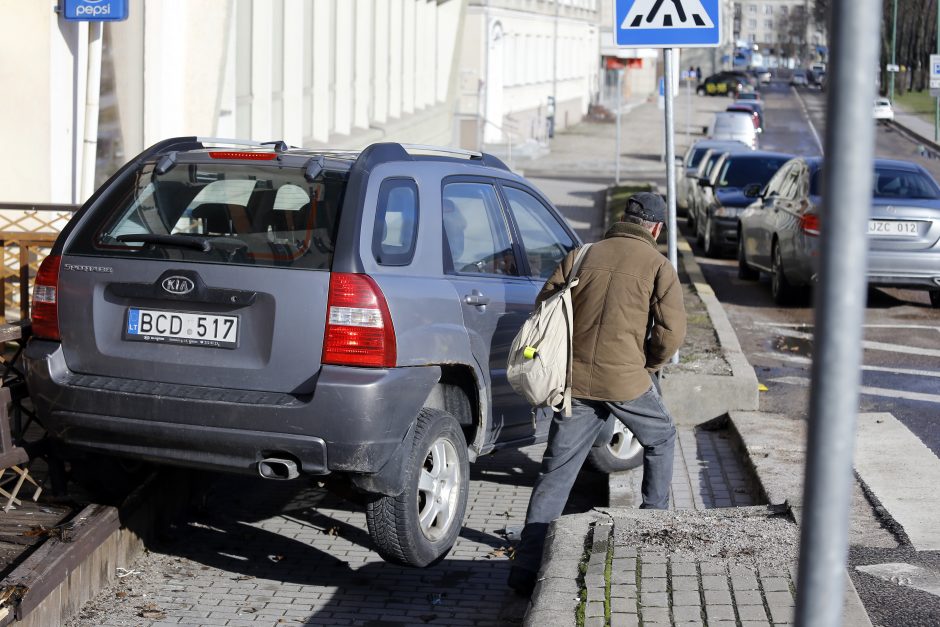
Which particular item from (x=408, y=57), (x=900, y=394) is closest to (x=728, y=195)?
(x=408, y=57)

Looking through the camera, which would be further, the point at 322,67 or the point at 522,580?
the point at 322,67

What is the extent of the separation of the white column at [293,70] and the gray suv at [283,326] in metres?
13.4

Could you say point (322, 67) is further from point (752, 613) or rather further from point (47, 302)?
point (752, 613)

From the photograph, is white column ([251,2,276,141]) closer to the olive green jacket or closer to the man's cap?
the man's cap

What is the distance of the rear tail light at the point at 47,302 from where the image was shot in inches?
228

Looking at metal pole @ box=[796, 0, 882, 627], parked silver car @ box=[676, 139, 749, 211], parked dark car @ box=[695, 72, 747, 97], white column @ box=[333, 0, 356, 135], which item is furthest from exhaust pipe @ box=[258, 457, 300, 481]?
parked dark car @ box=[695, 72, 747, 97]

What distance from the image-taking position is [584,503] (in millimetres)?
7316

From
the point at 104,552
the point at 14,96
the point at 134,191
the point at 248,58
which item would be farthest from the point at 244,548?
the point at 248,58

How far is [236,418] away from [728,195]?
16.2 metres

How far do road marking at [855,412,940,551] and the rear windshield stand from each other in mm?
2885

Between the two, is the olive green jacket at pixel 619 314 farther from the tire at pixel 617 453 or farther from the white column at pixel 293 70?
the white column at pixel 293 70

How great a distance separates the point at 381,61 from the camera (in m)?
26.2

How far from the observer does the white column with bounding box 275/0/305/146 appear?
63.6ft

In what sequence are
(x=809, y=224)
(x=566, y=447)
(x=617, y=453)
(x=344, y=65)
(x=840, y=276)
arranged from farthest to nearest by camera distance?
(x=344, y=65) → (x=809, y=224) → (x=617, y=453) → (x=566, y=447) → (x=840, y=276)
